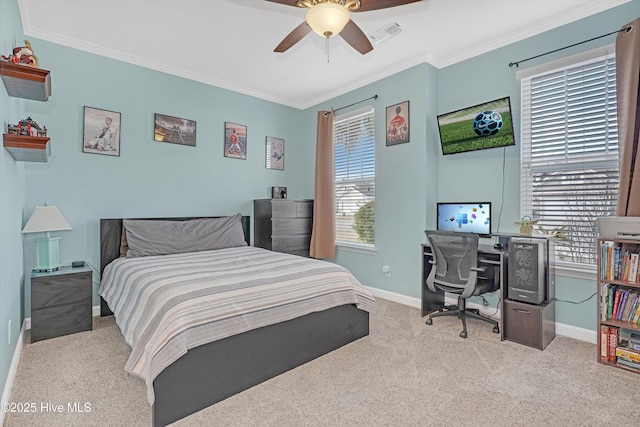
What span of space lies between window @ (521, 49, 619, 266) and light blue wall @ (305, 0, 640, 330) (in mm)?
132

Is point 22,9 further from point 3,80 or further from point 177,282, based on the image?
point 177,282

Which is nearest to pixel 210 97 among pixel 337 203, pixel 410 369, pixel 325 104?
pixel 325 104

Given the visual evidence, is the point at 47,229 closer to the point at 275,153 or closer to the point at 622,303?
the point at 275,153

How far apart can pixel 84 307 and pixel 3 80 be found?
6.26 ft

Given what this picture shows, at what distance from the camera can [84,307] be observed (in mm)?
2895

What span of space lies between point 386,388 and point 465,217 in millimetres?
1994

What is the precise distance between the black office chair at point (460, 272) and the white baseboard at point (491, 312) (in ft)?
0.66

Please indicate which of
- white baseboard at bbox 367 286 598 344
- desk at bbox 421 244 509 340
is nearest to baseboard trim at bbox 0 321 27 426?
desk at bbox 421 244 509 340

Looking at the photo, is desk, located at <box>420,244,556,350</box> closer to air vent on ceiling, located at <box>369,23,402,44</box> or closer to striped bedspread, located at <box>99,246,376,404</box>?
striped bedspread, located at <box>99,246,376,404</box>

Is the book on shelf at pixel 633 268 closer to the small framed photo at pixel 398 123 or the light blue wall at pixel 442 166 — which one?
the light blue wall at pixel 442 166

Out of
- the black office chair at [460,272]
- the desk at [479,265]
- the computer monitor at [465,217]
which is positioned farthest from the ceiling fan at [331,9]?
the desk at [479,265]

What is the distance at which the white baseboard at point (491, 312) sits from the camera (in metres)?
2.69

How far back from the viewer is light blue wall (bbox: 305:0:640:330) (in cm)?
282

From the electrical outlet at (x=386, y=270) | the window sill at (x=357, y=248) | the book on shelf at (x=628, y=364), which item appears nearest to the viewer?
the book on shelf at (x=628, y=364)
